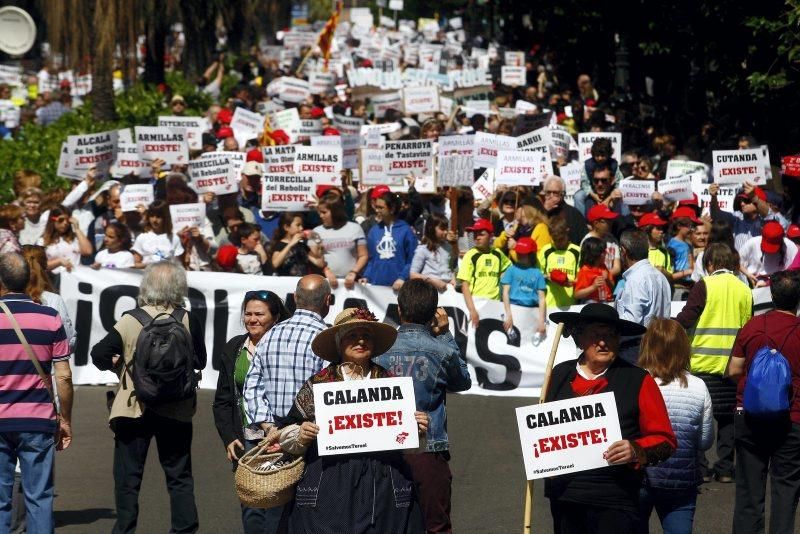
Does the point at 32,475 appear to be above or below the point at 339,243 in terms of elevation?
below

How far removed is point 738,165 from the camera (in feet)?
48.1

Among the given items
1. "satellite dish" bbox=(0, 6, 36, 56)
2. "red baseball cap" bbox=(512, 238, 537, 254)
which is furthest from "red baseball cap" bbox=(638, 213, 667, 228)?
"satellite dish" bbox=(0, 6, 36, 56)

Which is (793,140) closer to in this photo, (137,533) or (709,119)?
(709,119)

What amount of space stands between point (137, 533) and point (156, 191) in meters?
7.31

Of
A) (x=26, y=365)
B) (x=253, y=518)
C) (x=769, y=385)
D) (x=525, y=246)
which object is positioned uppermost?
(x=525, y=246)

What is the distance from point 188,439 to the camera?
8.20 meters

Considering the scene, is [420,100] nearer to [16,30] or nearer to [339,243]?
[16,30]

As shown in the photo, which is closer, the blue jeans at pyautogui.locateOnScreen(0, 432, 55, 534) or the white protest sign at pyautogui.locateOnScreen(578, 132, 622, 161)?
the blue jeans at pyautogui.locateOnScreen(0, 432, 55, 534)

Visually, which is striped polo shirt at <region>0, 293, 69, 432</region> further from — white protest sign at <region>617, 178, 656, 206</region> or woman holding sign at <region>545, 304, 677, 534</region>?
white protest sign at <region>617, 178, 656, 206</region>

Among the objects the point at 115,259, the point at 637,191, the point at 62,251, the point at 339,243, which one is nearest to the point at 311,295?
the point at 339,243

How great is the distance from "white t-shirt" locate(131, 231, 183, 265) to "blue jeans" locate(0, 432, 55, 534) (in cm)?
572

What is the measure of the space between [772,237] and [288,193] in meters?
4.49

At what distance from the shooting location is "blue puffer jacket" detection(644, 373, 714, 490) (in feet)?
22.9

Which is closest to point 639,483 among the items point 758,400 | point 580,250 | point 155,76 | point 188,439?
point 758,400
